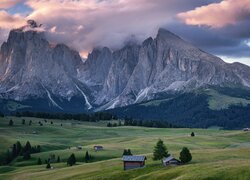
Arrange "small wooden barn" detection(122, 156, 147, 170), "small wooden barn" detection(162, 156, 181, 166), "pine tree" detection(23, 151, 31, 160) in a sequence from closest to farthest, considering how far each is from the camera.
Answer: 1. "small wooden barn" detection(162, 156, 181, 166)
2. "small wooden barn" detection(122, 156, 147, 170)
3. "pine tree" detection(23, 151, 31, 160)

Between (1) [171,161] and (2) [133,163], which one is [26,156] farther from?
(1) [171,161]

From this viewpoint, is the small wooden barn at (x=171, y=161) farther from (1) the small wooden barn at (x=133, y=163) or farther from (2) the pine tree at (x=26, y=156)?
(2) the pine tree at (x=26, y=156)

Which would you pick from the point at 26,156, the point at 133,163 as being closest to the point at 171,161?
the point at 133,163

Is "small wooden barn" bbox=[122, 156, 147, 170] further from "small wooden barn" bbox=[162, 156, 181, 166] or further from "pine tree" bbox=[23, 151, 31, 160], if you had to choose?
"pine tree" bbox=[23, 151, 31, 160]

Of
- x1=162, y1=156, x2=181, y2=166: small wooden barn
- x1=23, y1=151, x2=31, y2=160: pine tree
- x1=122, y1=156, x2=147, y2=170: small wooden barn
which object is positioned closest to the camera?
x1=162, y1=156, x2=181, y2=166: small wooden barn

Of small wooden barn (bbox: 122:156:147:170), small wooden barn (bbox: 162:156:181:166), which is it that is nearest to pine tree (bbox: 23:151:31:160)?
small wooden barn (bbox: 122:156:147:170)

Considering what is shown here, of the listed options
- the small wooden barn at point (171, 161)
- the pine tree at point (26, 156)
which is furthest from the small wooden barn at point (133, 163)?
the pine tree at point (26, 156)

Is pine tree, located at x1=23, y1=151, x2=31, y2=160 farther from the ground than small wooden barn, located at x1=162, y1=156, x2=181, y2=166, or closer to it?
closer to it

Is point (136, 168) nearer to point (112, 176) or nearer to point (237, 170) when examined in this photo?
point (112, 176)

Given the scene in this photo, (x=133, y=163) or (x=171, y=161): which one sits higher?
(x=171, y=161)

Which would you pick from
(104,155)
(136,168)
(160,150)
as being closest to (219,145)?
(104,155)

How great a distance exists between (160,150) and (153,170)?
17.7m

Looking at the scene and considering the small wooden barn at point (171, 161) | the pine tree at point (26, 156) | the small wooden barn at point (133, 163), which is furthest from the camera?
the pine tree at point (26, 156)

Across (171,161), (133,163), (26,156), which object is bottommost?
(26,156)
